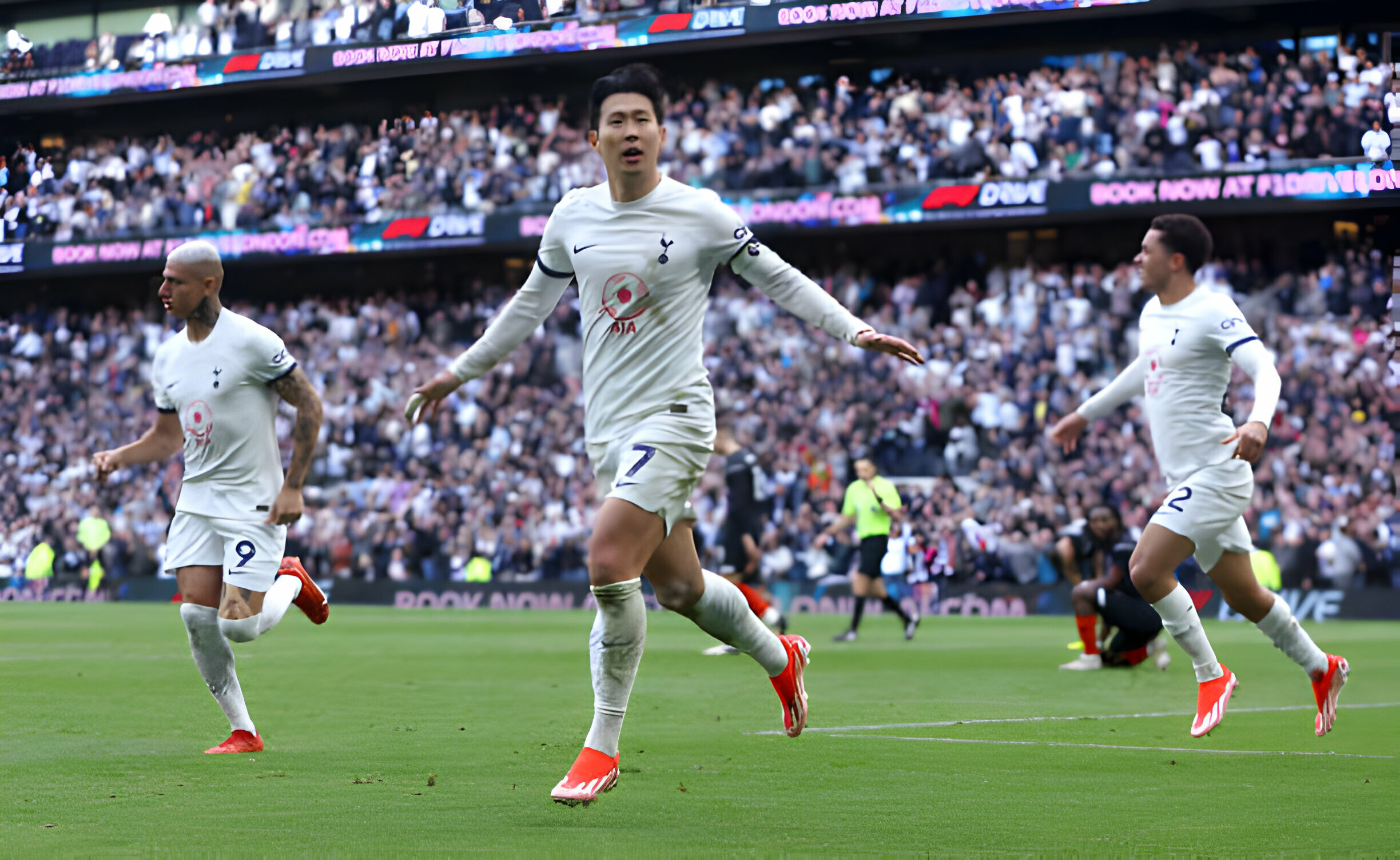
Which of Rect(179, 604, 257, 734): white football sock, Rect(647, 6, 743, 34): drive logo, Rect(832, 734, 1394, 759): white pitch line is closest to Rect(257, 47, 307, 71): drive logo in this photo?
Rect(647, 6, 743, 34): drive logo

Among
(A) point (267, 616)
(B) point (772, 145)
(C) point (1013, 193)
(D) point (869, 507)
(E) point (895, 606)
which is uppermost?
(B) point (772, 145)

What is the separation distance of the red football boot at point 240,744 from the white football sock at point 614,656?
8.53ft

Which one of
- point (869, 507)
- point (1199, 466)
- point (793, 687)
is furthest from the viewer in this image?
point (869, 507)

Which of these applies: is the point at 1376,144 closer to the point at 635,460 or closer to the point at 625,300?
the point at 625,300

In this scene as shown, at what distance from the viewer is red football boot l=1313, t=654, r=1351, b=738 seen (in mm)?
8344

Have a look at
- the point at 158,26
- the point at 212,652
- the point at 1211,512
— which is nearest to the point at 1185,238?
the point at 1211,512

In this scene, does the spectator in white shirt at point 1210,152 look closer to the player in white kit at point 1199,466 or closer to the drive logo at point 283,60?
the drive logo at point 283,60

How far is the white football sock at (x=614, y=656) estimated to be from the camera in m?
5.95

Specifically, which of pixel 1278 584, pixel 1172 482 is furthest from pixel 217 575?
pixel 1278 584

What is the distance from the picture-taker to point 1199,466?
8562mm

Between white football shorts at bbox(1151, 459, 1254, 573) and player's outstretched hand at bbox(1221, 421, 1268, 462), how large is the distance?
0.87 meters

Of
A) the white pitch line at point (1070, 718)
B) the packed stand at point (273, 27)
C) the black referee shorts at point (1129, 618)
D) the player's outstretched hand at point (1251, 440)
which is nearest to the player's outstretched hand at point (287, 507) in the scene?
the white pitch line at point (1070, 718)

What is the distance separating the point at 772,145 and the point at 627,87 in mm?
25070

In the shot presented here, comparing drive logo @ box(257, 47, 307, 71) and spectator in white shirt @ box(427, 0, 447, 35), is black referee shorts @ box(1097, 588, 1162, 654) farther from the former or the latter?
drive logo @ box(257, 47, 307, 71)
